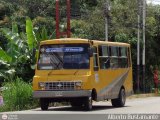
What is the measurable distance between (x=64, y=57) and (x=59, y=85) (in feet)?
3.85

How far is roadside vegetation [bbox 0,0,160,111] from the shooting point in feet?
95.8

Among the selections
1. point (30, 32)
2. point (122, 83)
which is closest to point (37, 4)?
point (30, 32)

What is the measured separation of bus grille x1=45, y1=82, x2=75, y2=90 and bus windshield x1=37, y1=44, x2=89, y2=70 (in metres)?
0.68

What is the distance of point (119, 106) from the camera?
2458 cm

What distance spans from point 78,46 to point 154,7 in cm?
2427

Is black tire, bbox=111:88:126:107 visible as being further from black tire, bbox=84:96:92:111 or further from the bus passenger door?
black tire, bbox=84:96:92:111

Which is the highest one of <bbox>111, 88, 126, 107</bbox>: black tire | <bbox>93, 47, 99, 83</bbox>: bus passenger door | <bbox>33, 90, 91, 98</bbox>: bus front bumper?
<bbox>93, 47, 99, 83</bbox>: bus passenger door

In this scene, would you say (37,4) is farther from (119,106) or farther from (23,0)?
(119,106)

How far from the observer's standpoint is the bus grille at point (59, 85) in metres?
20.8

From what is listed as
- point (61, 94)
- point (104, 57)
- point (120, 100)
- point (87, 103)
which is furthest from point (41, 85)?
point (120, 100)

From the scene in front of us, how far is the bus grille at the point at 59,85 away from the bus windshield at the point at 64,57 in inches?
26.7

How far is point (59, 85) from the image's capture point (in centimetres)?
2092

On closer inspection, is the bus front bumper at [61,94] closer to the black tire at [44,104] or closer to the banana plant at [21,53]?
the black tire at [44,104]

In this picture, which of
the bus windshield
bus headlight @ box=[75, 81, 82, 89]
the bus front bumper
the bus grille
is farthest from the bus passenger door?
the bus grille
